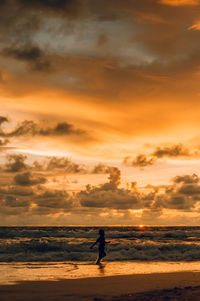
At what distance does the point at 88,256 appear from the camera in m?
28.9

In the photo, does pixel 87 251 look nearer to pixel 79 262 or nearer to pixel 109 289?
pixel 79 262

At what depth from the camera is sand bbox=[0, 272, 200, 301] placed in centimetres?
1236

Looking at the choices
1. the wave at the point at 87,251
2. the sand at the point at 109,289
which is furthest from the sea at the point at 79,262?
the sand at the point at 109,289

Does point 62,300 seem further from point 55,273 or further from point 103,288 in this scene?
point 55,273

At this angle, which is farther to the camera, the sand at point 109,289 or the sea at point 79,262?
the sea at point 79,262

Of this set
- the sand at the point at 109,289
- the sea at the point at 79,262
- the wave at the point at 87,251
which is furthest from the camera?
the wave at the point at 87,251

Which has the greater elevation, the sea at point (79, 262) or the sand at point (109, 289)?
the sand at point (109, 289)

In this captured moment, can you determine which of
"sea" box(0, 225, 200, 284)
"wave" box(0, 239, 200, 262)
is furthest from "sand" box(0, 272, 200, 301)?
"wave" box(0, 239, 200, 262)

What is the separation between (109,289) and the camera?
14.0m

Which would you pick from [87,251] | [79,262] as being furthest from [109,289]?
[87,251]

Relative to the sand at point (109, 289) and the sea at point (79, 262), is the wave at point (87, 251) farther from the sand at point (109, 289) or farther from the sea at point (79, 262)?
the sand at point (109, 289)

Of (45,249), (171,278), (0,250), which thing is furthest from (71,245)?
(171,278)

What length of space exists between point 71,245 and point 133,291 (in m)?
28.1

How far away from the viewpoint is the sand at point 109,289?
12.4 m
